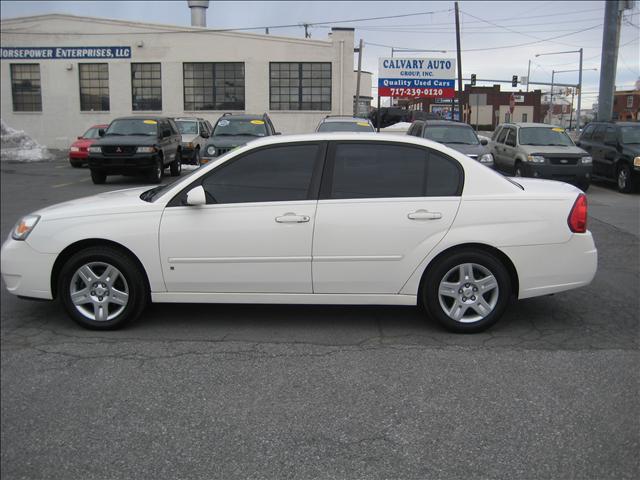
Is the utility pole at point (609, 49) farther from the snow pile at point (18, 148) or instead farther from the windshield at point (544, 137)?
the snow pile at point (18, 148)

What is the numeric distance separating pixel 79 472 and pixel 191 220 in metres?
2.39

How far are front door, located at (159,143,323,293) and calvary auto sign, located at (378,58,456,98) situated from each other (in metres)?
29.1

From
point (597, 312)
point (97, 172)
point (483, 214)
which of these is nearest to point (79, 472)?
point (483, 214)

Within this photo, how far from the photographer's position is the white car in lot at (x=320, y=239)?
5.04 meters

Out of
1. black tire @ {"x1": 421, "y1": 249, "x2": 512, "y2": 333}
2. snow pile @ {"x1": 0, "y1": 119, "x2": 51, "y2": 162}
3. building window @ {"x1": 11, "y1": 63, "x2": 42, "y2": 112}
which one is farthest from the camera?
building window @ {"x1": 11, "y1": 63, "x2": 42, "y2": 112}

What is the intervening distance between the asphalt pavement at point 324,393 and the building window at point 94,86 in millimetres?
30144

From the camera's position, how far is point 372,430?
11.6ft

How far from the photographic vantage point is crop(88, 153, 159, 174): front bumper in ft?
55.2

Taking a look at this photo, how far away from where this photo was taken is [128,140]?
17047mm

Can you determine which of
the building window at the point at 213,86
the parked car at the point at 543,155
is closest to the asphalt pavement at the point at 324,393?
the parked car at the point at 543,155

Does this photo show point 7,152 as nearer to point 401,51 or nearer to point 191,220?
point 401,51

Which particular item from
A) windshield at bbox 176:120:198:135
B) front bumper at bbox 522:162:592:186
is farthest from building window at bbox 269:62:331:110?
front bumper at bbox 522:162:592:186

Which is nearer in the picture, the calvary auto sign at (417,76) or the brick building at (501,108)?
the calvary auto sign at (417,76)

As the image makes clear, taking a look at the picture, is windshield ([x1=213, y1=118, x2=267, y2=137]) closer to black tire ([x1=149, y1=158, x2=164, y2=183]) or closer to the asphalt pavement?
black tire ([x1=149, y1=158, x2=164, y2=183])
